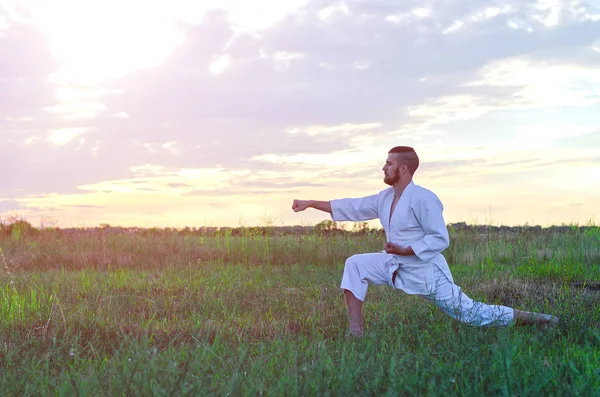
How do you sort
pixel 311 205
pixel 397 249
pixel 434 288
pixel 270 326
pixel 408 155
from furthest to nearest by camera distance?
1. pixel 311 205
2. pixel 270 326
3. pixel 408 155
4. pixel 434 288
5. pixel 397 249

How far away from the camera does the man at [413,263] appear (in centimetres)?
592

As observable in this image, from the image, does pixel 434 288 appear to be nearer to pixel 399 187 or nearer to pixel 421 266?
pixel 421 266

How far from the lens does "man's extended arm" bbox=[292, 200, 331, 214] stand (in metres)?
6.31

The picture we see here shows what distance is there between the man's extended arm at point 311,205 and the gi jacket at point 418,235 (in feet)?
2.14

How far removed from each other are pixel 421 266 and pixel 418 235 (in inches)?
12.0

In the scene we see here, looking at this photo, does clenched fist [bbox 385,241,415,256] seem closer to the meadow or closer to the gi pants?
the gi pants

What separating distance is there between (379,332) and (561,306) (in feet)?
8.74

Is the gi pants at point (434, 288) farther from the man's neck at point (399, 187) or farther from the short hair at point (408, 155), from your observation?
the short hair at point (408, 155)

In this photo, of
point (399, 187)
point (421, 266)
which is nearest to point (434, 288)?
point (421, 266)

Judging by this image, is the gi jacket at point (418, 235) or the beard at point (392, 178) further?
the beard at point (392, 178)

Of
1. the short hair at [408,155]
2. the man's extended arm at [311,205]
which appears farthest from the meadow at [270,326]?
the short hair at [408,155]

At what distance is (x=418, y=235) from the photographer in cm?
610

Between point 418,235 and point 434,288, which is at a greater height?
point 418,235

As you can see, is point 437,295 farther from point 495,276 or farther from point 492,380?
point 495,276
